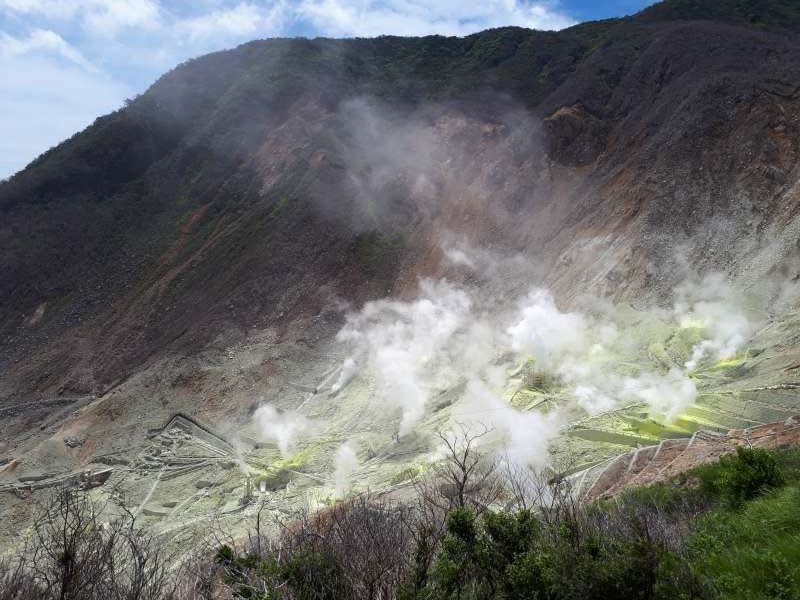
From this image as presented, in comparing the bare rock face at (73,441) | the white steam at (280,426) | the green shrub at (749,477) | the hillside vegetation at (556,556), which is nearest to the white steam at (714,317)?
the hillside vegetation at (556,556)

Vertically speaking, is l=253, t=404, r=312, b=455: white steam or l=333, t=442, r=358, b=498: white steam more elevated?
l=253, t=404, r=312, b=455: white steam

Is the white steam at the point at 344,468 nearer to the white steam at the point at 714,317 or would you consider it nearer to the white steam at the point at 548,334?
the white steam at the point at 548,334


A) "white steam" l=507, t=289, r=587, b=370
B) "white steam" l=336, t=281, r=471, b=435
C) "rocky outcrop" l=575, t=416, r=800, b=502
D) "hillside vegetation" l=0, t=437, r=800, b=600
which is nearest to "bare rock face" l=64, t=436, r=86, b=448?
"white steam" l=336, t=281, r=471, b=435

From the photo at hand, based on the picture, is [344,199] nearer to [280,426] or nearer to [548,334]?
[280,426]

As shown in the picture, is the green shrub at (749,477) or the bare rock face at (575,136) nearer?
the green shrub at (749,477)

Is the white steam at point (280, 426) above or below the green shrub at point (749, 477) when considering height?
below

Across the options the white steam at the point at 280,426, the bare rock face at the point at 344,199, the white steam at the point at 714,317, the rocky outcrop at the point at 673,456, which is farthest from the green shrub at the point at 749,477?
the white steam at the point at 280,426

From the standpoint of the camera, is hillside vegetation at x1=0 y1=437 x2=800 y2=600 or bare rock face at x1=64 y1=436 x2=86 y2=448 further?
bare rock face at x1=64 y1=436 x2=86 y2=448

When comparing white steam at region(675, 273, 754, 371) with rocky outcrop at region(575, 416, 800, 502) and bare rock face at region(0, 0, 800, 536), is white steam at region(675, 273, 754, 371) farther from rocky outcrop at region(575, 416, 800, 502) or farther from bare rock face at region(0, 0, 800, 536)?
rocky outcrop at region(575, 416, 800, 502)

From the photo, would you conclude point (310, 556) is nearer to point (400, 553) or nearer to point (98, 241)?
point (400, 553)

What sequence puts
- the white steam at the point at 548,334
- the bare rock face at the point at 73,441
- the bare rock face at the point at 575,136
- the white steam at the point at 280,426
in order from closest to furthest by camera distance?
the white steam at the point at 548,334 < the white steam at the point at 280,426 < the bare rock face at the point at 73,441 < the bare rock face at the point at 575,136

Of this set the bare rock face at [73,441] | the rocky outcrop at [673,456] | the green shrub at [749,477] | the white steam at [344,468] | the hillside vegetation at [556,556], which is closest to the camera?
the hillside vegetation at [556,556]

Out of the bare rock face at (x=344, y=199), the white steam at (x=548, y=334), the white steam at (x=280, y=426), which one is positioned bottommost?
the white steam at (x=280, y=426)

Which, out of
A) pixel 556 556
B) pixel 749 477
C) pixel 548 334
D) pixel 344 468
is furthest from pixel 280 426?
pixel 749 477
